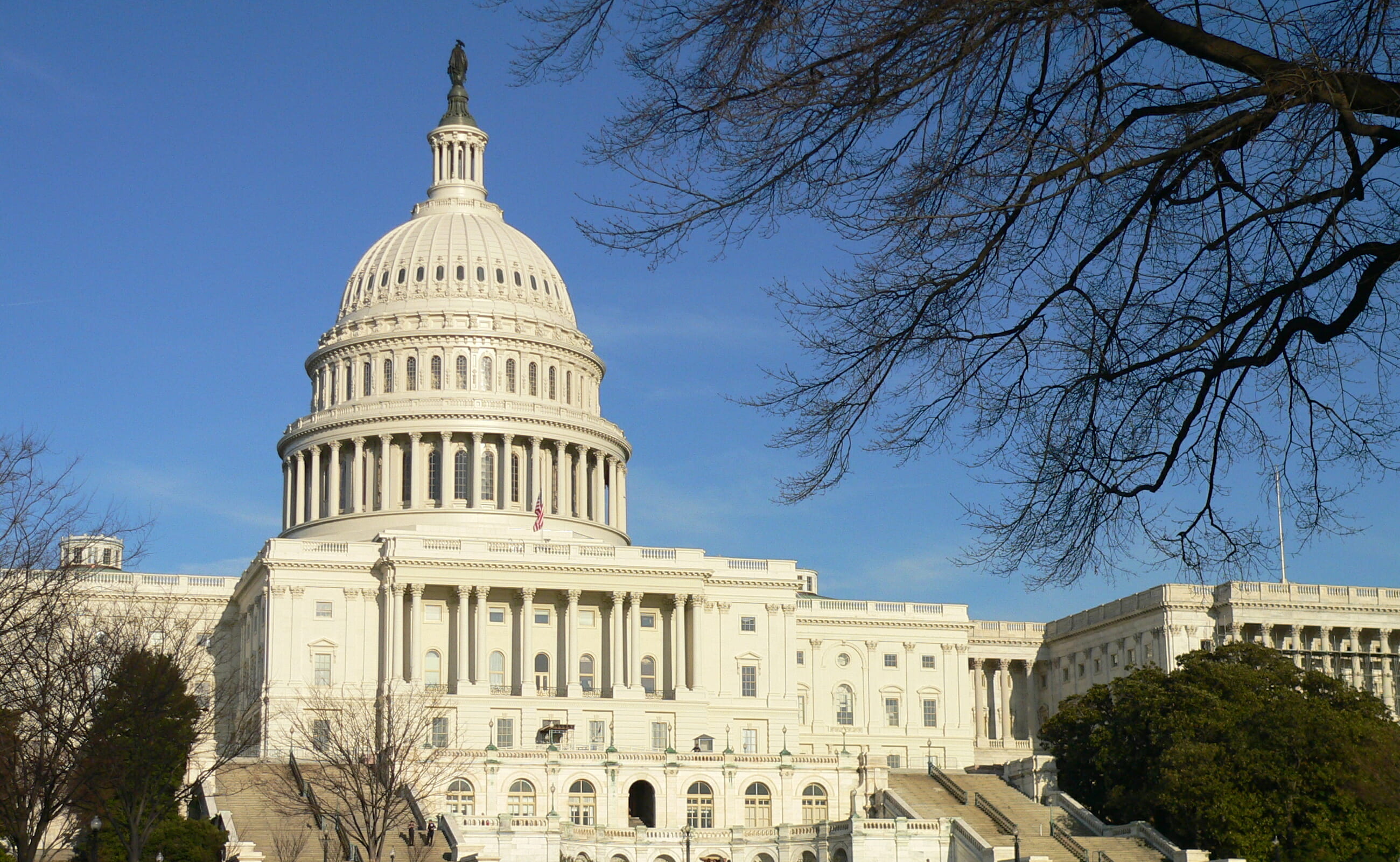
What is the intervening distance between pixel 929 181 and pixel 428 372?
4826 inches

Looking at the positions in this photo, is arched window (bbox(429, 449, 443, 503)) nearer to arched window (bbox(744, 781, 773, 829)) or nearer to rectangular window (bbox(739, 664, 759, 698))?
rectangular window (bbox(739, 664, 759, 698))

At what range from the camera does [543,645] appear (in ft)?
376

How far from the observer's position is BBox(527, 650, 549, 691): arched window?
11300 cm

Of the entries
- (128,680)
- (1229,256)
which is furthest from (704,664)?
(1229,256)

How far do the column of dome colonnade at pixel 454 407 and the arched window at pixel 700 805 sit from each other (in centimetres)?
3139

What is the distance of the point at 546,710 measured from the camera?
4306 inches

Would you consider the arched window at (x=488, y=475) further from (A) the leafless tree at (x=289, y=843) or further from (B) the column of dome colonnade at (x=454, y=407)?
(A) the leafless tree at (x=289, y=843)

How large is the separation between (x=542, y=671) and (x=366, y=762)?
33337 millimetres

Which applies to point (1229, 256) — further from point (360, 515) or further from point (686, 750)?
point (360, 515)

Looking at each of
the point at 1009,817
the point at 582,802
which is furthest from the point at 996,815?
the point at 582,802

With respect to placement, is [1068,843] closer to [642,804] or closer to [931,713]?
[642,804]

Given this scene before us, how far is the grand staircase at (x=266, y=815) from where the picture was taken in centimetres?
7750

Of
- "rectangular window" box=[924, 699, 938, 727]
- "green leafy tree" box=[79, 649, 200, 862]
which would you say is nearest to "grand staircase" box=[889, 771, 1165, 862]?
"rectangular window" box=[924, 699, 938, 727]

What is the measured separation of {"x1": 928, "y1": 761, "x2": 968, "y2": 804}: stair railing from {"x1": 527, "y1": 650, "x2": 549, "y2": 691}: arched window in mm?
22881
